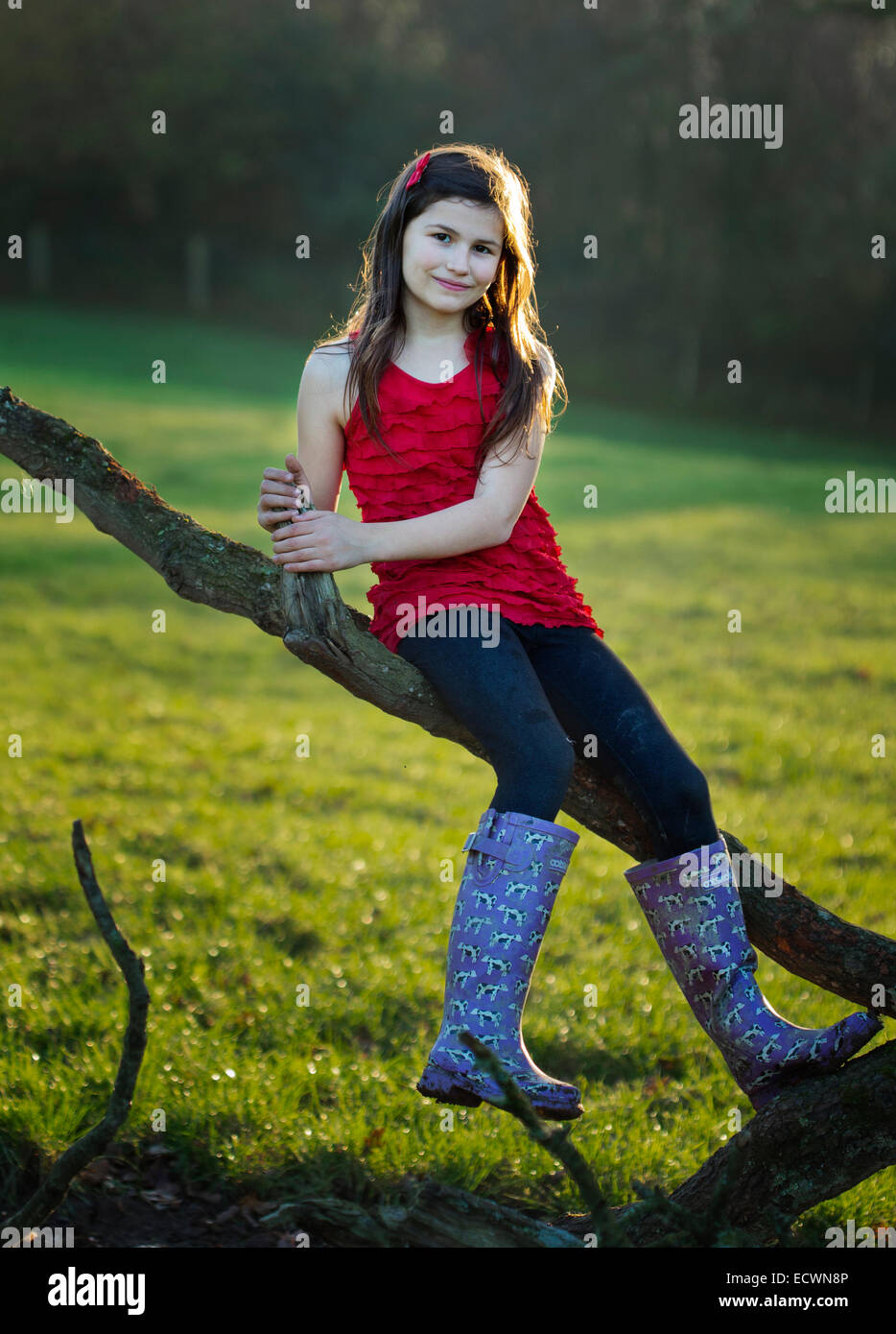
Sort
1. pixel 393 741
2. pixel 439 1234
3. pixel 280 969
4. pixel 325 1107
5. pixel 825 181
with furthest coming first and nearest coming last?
1. pixel 825 181
2. pixel 393 741
3. pixel 280 969
4. pixel 325 1107
5. pixel 439 1234

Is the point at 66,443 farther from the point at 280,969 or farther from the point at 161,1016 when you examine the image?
the point at 280,969

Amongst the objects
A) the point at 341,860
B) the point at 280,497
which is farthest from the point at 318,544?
the point at 341,860

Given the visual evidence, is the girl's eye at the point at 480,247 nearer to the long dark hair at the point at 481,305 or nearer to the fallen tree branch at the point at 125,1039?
the long dark hair at the point at 481,305

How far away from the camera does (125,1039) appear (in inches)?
72.3

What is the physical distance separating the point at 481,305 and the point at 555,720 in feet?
3.07

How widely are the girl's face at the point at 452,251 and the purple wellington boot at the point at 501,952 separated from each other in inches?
41.2

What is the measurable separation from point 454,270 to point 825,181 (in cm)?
2575

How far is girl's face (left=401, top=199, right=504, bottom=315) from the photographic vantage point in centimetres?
243

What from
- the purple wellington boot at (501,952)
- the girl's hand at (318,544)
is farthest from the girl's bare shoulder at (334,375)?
the purple wellington boot at (501,952)

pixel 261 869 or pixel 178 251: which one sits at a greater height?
pixel 178 251

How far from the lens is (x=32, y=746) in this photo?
19.3ft

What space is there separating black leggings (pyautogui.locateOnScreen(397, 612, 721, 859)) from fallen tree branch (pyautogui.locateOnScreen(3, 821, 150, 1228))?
0.69 m

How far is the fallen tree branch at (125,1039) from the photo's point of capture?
5.84ft

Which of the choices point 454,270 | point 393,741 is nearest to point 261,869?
point 393,741
